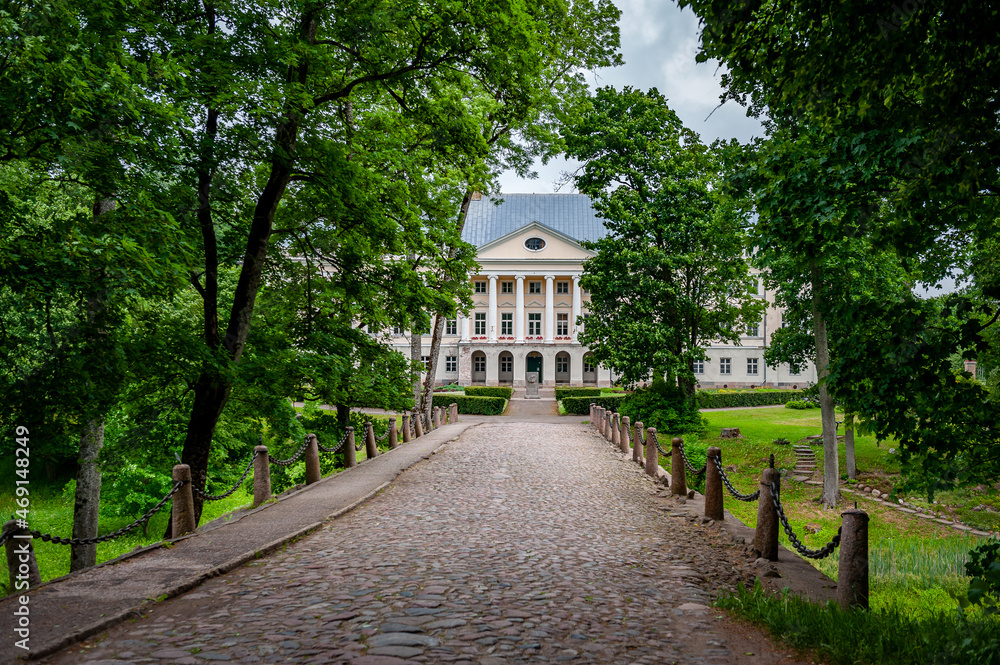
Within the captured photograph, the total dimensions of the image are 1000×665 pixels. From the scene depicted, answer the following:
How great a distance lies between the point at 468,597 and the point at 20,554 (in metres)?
3.79

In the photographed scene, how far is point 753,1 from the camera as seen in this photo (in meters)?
3.73

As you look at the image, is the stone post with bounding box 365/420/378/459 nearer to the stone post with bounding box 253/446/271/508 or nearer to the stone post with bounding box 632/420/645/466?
the stone post with bounding box 253/446/271/508

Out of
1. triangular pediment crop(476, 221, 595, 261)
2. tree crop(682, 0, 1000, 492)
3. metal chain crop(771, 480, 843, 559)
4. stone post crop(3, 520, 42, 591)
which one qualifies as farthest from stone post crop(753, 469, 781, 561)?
triangular pediment crop(476, 221, 595, 261)

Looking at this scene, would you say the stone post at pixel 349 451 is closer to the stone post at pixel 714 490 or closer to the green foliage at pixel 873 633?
the stone post at pixel 714 490

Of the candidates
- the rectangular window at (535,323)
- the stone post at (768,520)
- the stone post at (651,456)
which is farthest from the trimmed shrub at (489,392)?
the stone post at (768,520)

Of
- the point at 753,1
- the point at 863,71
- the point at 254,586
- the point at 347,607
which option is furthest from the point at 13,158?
the point at 863,71

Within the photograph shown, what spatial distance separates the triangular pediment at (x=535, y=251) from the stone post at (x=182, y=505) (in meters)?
47.1

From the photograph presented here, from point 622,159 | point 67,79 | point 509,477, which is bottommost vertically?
point 509,477

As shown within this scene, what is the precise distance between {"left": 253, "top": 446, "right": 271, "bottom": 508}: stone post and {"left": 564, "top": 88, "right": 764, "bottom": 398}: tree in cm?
1358

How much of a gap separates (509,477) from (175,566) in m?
6.98

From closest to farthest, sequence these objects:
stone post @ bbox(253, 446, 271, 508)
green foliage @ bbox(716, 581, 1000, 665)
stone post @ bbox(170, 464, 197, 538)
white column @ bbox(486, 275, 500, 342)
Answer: green foliage @ bbox(716, 581, 1000, 665) → stone post @ bbox(170, 464, 197, 538) → stone post @ bbox(253, 446, 271, 508) → white column @ bbox(486, 275, 500, 342)

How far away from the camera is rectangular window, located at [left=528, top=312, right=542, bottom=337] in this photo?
55.0m

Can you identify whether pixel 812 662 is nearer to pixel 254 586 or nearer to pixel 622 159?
pixel 254 586

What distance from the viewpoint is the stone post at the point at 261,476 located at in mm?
9484
